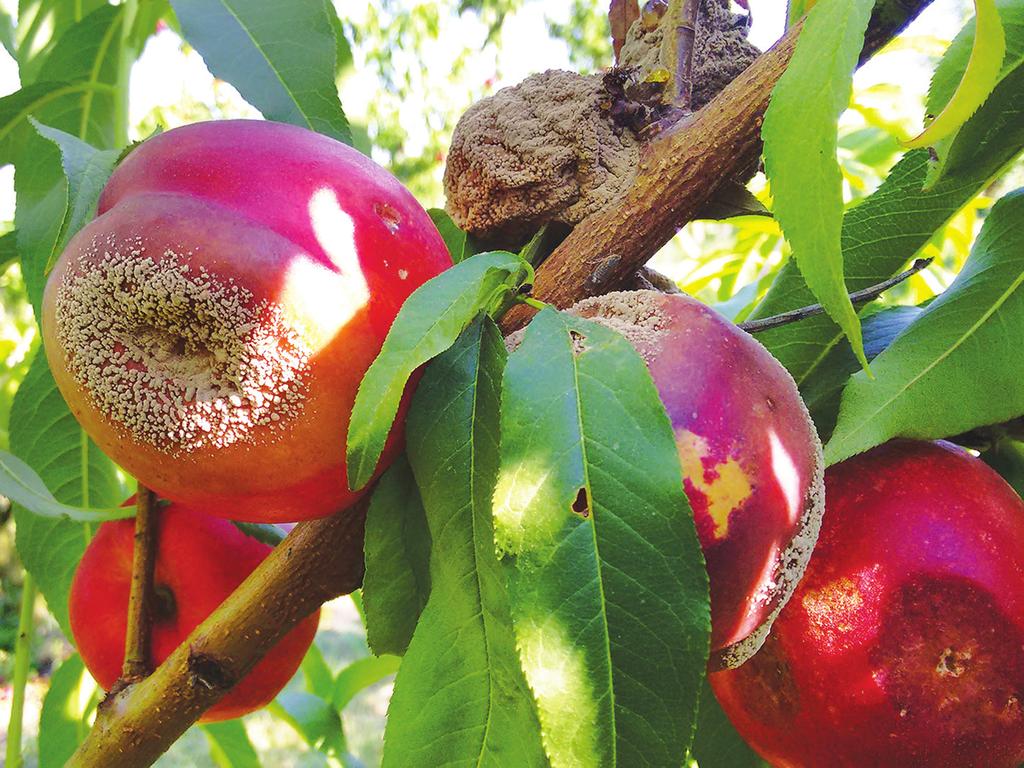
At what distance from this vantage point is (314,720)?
3.14ft

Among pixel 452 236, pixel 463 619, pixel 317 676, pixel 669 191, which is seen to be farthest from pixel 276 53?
pixel 317 676

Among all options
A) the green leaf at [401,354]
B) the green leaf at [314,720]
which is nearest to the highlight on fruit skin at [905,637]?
the green leaf at [401,354]

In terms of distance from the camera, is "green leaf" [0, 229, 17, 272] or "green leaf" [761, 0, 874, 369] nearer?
"green leaf" [761, 0, 874, 369]

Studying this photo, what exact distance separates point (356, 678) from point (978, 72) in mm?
873

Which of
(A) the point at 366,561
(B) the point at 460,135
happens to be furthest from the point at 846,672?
(B) the point at 460,135

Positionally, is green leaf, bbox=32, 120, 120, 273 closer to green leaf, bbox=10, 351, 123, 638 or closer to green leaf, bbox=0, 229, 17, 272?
green leaf, bbox=0, 229, 17, 272

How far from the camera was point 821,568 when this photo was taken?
481 mm

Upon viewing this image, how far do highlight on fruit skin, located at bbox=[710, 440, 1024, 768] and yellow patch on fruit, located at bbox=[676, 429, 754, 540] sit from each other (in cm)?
14

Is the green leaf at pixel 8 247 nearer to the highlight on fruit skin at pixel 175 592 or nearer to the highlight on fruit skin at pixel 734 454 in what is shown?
the highlight on fruit skin at pixel 175 592

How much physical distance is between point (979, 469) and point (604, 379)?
0.91 feet

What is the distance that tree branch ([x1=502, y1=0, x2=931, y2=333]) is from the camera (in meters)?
0.45

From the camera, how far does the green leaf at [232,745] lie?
0.92 metres

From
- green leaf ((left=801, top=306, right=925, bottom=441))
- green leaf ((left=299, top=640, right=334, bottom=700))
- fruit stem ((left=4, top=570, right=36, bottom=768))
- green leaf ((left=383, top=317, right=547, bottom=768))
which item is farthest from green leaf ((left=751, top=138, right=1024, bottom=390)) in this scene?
green leaf ((left=299, top=640, right=334, bottom=700))

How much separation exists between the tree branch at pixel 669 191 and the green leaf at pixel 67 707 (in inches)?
24.8
